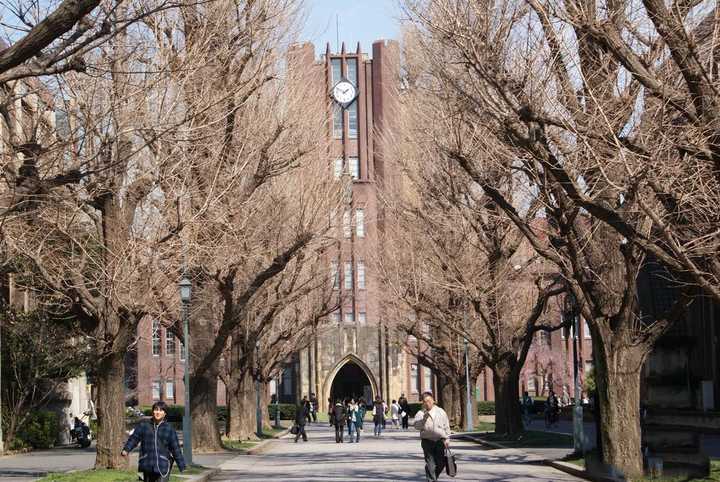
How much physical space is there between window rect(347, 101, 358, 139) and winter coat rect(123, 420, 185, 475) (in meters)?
76.1

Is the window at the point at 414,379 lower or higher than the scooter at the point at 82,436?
higher

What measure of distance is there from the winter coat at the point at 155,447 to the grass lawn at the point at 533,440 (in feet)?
68.8

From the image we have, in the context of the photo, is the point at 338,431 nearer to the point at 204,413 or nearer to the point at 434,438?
the point at 204,413

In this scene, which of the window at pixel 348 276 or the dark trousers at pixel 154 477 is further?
the window at pixel 348 276

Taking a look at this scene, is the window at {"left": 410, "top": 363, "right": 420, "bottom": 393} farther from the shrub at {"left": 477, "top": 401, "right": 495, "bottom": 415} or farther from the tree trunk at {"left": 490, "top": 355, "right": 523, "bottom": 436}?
→ the tree trunk at {"left": 490, "top": 355, "right": 523, "bottom": 436}

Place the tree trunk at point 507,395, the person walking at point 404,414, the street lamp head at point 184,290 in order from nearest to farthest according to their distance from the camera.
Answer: the street lamp head at point 184,290 < the tree trunk at point 507,395 < the person walking at point 404,414

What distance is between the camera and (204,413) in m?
33.4

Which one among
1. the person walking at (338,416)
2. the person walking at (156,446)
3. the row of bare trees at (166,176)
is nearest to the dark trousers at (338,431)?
the person walking at (338,416)

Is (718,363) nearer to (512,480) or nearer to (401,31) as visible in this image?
(401,31)

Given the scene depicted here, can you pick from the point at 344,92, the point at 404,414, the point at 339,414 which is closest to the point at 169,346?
the point at 344,92

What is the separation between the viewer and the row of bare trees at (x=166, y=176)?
19.8 m

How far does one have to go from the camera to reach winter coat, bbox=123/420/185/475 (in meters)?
15.3

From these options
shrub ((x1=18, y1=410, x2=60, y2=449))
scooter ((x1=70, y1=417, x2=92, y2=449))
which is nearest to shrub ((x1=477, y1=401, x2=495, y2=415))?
scooter ((x1=70, y1=417, x2=92, y2=449))

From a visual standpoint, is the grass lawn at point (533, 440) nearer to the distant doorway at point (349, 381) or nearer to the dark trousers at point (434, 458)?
the dark trousers at point (434, 458)
